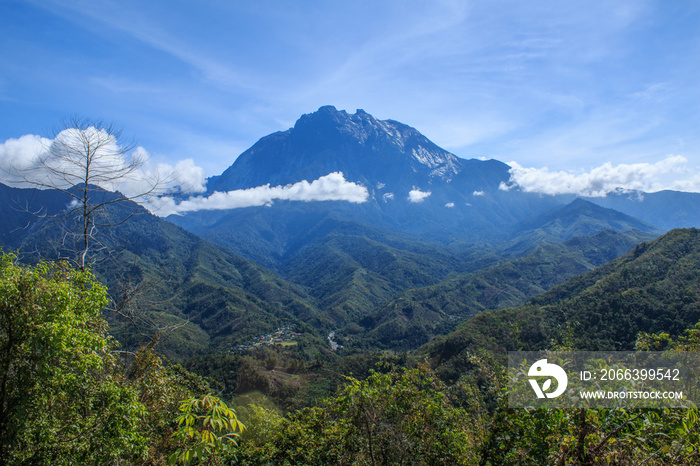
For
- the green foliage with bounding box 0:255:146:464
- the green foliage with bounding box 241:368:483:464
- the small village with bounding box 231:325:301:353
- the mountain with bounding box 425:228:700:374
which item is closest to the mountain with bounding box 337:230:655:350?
the small village with bounding box 231:325:301:353

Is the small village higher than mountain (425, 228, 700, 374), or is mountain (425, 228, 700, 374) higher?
mountain (425, 228, 700, 374)

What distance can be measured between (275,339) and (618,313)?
98623 millimetres

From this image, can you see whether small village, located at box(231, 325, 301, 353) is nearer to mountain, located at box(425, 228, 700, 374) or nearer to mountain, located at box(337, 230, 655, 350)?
mountain, located at box(337, 230, 655, 350)

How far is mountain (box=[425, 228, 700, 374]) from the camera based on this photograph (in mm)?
50062

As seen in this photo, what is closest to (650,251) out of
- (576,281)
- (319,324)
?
(576,281)

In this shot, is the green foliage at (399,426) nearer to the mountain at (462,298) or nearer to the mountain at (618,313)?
the mountain at (618,313)

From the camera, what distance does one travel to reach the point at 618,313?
55.6m

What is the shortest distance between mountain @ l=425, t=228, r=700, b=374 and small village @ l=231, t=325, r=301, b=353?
58443 mm

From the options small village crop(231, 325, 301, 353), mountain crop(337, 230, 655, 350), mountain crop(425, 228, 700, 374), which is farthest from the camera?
mountain crop(337, 230, 655, 350)

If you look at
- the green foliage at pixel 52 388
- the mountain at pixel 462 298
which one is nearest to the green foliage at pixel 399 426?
the green foliage at pixel 52 388

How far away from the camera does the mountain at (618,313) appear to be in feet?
164

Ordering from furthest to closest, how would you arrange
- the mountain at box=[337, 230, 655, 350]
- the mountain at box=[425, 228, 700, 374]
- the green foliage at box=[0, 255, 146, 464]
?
the mountain at box=[337, 230, 655, 350] → the mountain at box=[425, 228, 700, 374] → the green foliage at box=[0, 255, 146, 464]

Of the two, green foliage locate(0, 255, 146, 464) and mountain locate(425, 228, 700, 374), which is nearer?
green foliage locate(0, 255, 146, 464)

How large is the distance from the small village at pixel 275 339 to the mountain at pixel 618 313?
192ft
